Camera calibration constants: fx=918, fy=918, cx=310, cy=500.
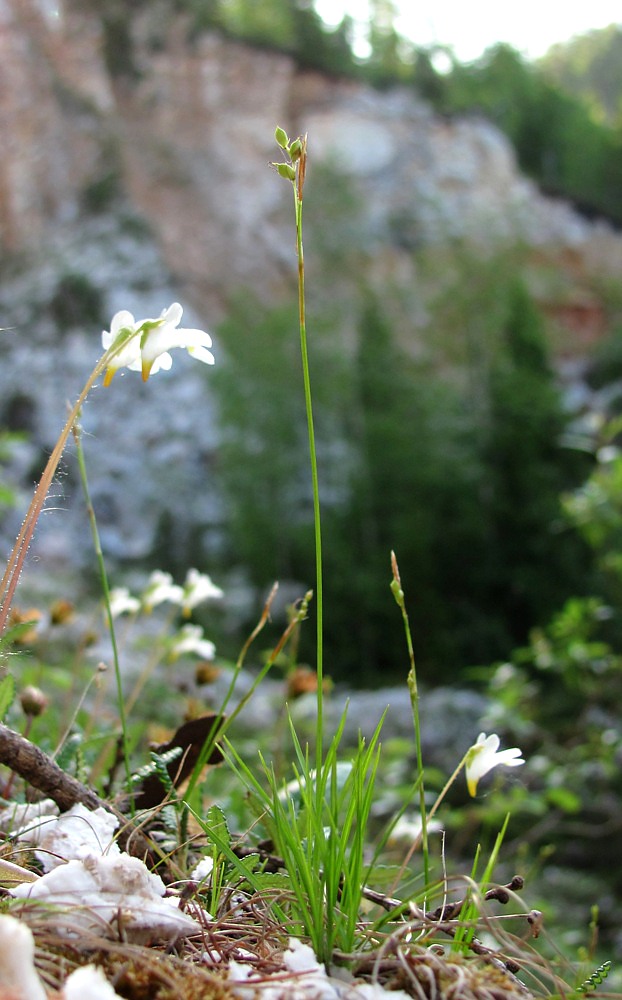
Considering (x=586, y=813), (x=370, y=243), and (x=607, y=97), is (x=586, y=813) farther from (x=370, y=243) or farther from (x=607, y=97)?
(x=607, y=97)

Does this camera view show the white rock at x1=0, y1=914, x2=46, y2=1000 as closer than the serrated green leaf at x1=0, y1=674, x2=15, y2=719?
Yes

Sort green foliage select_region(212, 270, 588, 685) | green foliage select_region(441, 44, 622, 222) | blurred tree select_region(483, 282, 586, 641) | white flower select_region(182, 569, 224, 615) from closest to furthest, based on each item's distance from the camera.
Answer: white flower select_region(182, 569, 224, 615), blurred tree select_region(483, 282, 586, 641), green foliage select_region(212, 270, 588, 685), green foliage select_region(441, 44, 622, 222)

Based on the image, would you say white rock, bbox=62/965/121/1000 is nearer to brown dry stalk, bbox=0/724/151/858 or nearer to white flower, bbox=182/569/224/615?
brown dry stalk, bbox=0/724/151/858

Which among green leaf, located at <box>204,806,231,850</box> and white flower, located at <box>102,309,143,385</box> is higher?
white flower, located at <box>102,309,143,385</box>

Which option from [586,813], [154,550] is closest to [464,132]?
[154,550]

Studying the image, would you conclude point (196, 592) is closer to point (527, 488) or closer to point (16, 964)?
point (16, 964)

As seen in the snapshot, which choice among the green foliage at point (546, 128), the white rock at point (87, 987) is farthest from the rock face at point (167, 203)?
the white rock at point (87, 987)

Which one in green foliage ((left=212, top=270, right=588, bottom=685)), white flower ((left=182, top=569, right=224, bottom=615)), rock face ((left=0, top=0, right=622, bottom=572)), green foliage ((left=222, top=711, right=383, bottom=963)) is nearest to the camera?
green foliage ((left=222, top=711, right=383, bottom=963))

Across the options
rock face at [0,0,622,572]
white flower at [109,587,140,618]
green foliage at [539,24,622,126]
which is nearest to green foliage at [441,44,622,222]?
rock face at [0,0,622,572]
